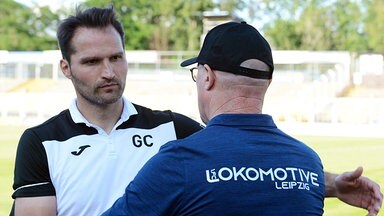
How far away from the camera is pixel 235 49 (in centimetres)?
249

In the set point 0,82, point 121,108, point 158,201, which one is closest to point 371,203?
point 158,201

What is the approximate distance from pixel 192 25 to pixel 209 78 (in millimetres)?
64660

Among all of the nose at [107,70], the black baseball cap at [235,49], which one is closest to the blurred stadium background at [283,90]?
the nose at [107,70]

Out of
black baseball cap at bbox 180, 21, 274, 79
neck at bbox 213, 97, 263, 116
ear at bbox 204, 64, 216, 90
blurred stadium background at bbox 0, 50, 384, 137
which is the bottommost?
blurred stadium background at bbox 0, 50, 384, 137

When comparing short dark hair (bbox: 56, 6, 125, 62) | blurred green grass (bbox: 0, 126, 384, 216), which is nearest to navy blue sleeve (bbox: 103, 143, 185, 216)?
short dark hair (bbox: 56, 6, 125, 62)

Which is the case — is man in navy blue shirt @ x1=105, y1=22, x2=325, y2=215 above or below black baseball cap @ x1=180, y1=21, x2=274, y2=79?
below

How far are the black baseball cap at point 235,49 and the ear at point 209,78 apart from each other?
2cm

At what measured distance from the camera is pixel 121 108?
142 inches

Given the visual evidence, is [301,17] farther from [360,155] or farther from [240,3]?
[360,155]

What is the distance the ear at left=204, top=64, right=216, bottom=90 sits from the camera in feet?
8.23

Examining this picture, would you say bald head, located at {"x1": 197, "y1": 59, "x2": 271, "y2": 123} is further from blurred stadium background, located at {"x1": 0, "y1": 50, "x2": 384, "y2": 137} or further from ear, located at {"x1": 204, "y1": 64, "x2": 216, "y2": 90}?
blurred stadium background, located at {"x1": 0, "y1": 50, "x2": 384, "y2": 137}

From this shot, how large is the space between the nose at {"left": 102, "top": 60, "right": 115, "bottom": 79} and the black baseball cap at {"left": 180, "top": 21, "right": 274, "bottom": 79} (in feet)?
3.38

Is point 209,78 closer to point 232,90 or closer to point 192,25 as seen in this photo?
point 232,90

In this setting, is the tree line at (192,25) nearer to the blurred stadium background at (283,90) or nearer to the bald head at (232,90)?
the blurred stadium background at (283,90)
